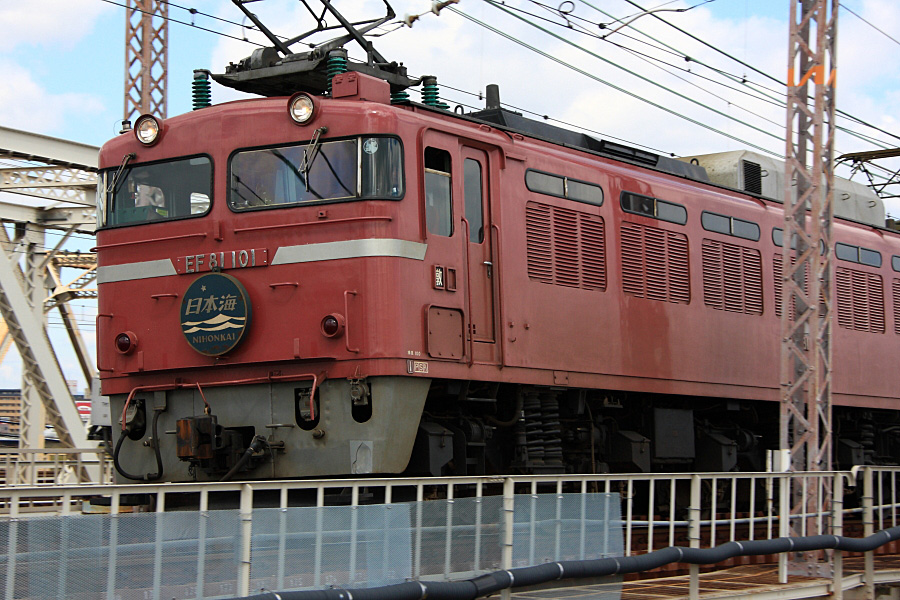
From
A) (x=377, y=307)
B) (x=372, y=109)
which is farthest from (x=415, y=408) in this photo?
(x=372, y=109)

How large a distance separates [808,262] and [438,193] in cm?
425

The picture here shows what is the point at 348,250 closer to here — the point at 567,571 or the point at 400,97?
the point at 400,97

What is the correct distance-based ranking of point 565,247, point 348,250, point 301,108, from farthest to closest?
point 565,247
point 301,108
point 348,250

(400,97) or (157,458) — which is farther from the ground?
(400,97)

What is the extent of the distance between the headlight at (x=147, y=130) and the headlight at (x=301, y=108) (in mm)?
1617

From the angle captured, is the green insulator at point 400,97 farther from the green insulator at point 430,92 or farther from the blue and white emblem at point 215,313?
the blue and white emblem at point 215,313

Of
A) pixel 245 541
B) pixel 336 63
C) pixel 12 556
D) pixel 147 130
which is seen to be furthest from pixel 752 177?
pixel 12 556

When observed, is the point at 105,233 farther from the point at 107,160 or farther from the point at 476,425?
the point at 476,425

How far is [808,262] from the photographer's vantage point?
12.6 meters

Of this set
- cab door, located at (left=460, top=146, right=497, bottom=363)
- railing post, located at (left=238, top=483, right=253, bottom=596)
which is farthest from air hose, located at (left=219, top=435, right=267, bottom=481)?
railing post, located at (left=238, top=483, right=253, bottom=596)

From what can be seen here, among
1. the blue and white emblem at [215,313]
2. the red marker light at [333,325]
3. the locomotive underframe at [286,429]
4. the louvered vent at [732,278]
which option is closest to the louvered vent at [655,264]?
the louvered vent at [732,278]

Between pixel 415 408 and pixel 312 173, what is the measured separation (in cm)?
237

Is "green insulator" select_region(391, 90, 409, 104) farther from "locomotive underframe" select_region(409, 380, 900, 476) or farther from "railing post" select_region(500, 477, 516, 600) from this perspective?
"railing post" select_region(500, 477, 516, 600)

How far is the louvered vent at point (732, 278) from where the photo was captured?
48.7 feet
